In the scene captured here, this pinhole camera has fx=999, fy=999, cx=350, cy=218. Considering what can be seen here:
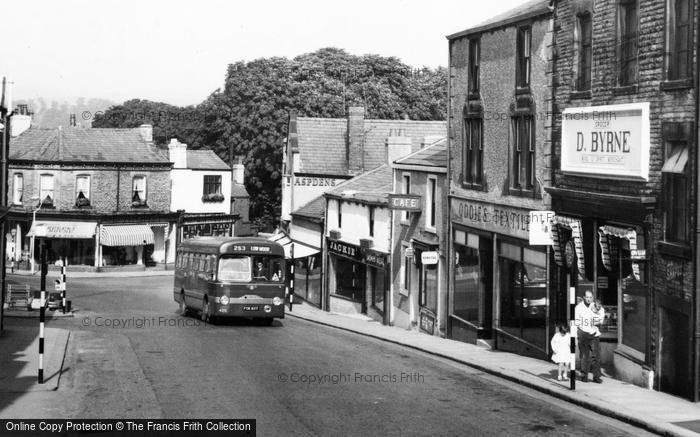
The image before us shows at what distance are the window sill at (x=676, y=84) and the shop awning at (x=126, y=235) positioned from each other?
182 feet

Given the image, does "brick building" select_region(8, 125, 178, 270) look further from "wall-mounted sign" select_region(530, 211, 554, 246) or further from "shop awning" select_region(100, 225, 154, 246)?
"wall-mounted sign" select_region(530, 211, 554, 246)

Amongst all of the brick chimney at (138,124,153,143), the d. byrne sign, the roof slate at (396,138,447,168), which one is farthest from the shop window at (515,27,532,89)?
the brick chimney at (138,124,153,143)

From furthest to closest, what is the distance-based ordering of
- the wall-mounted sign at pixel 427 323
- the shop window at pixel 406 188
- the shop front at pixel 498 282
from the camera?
1. the shop window at pixel 406 188
2. the wall-mounted sign at pixel 427 323
3. the shop front at pixel 498 282

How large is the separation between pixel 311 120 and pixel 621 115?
1630 inches

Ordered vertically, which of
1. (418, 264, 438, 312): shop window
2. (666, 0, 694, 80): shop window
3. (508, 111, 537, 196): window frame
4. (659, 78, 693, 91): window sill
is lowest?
(418, 264, 438, 312): shop window

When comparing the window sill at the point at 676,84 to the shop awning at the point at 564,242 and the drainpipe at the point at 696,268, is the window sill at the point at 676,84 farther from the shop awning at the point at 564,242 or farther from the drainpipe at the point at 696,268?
the shop awning at the point at 564,242

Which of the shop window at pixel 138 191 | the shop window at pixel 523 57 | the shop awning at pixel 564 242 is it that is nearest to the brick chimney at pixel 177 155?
the shop window at pixel 138 191

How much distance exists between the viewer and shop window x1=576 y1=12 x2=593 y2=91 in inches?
1001

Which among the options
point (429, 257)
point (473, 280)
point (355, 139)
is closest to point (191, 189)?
point (355, 139)

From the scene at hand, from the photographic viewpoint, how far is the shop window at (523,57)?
2952cm

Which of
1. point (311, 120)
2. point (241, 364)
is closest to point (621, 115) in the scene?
point (241, 364)

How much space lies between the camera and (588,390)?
70.4ft

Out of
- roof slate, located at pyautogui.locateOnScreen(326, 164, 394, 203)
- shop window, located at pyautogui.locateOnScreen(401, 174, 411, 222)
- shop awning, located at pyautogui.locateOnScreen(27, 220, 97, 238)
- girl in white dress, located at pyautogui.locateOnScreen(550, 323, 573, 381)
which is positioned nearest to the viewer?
girl in white dress, located at pyautogui.locateOnScreen(550, 323, 573, 381)

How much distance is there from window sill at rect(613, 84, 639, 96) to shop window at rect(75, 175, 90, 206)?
2103 inches
